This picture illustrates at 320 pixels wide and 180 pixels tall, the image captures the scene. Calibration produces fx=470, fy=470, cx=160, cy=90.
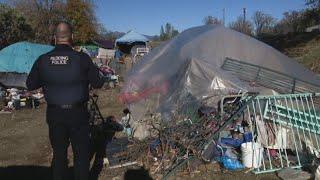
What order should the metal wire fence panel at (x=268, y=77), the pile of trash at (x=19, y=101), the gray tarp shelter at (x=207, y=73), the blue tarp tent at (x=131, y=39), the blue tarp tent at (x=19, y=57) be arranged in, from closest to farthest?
the gray tarp shelter at (x=207, y=73) → the metal wire fence panel at (x=268, y=77) → the pile of trash at (x=19, y=101) → the blue tarp tent at (x=19, y=57) → the blue tarp tent at (x=131, y=39)

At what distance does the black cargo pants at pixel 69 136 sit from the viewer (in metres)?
5.09

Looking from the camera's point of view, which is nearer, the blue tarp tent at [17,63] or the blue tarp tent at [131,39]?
the blue tarp tent at [17,63]

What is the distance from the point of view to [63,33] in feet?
16.6

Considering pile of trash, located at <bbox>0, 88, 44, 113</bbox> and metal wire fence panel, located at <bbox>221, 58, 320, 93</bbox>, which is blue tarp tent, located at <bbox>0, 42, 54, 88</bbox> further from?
metal wire fence panel, located at <bbox>221, 58, 320, 93</bbox>

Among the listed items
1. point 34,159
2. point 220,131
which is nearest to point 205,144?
point 220,131

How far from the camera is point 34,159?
345 inches

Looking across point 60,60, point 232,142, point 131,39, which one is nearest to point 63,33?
point 60,60


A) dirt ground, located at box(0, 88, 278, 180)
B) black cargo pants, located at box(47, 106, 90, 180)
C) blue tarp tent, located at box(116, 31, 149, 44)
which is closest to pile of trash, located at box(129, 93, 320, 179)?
dirt ground, located at box(0, 88, 278, 180)

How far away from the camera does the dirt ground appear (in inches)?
286

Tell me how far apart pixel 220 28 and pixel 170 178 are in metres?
6.03

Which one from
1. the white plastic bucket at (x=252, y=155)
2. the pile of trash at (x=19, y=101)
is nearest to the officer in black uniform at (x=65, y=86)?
the white plastic bucket at (x=252, y=155)

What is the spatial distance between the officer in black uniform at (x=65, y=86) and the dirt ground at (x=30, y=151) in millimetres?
2133

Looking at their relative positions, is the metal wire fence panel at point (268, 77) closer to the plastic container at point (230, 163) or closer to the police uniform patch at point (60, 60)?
the plastic container at point (230, 163)

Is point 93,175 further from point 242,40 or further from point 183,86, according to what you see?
point 242,40
